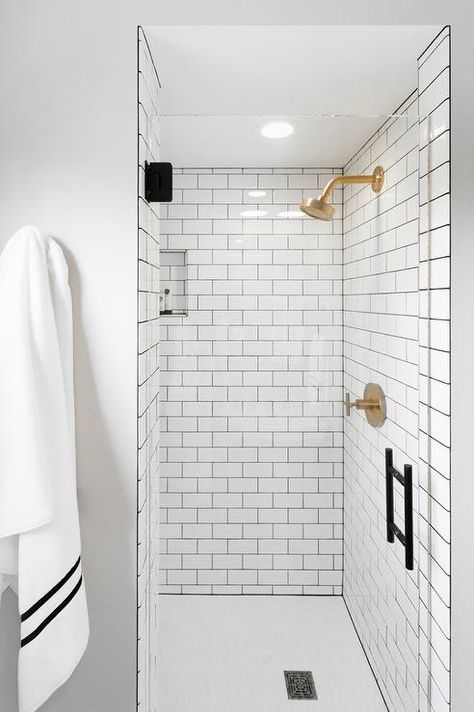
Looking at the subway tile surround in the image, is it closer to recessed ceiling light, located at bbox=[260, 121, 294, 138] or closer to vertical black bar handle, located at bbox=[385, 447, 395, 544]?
vertical black bar handle, located at bbox=[385, 447, 395, 544]

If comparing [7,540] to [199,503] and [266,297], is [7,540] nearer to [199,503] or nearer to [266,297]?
[199,503]

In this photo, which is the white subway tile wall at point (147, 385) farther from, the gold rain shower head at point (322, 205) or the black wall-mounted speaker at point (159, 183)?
the gold rain shower head at point (322, 205)

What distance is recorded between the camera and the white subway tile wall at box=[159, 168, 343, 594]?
1485 millimetres

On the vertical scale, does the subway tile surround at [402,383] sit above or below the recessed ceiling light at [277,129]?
below

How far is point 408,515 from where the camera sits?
144 centimetres

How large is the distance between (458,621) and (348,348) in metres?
0.71

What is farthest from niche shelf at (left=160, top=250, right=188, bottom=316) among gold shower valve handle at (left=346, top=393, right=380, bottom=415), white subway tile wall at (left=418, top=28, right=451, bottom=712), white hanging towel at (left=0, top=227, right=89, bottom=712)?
white subway tile wall at (left=418, top=28, right=451, bottom=712)

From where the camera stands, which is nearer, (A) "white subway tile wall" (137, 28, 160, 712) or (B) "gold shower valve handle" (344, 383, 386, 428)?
(A) "white subway tile wall" (137, 28, 160, 712)

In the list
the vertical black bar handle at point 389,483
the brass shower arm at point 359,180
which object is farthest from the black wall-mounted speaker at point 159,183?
the vertical black bar handle at point 389,483

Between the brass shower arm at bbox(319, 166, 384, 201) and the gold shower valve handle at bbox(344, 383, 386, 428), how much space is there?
0.52 metres

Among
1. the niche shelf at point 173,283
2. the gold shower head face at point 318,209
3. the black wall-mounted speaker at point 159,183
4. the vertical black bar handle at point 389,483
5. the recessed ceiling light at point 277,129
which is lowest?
the vertical black bar handle at point 389,483

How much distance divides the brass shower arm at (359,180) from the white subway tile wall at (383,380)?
16 mm

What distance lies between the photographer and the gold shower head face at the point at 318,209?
148 centimetres

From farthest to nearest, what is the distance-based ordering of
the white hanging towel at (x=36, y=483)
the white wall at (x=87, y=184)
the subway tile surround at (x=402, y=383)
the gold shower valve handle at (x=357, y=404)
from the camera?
the gold shower valve handle at (x=357, y=404)
the subway tile surround at (x=402, y=383)
the white wall at (x=87, y=184)
the white hanging towel at (x=36, y=483)
